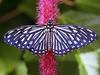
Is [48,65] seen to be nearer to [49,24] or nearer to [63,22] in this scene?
[49,24]

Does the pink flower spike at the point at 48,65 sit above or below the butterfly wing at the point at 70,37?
below

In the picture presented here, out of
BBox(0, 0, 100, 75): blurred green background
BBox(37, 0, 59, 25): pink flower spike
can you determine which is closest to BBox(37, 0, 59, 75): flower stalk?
BBox(37, 0, 59, 25): pink flower spike

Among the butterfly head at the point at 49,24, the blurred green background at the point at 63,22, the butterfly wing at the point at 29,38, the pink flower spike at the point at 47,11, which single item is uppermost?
the pink flower spike at the point at 47,11

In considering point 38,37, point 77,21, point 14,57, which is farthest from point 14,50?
point 38,37

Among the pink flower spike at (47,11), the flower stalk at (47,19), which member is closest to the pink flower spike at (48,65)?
the flower stalk at (47,19)

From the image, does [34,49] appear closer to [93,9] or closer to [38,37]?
[38,37]

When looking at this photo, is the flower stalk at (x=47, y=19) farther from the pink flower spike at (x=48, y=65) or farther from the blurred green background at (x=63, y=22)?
the blurred green background at (x=63, y=22)

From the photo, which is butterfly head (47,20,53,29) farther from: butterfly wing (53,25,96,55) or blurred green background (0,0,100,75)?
blurred green background (0,0,100,75)

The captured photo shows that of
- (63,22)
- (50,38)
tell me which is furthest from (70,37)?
(63,22)
